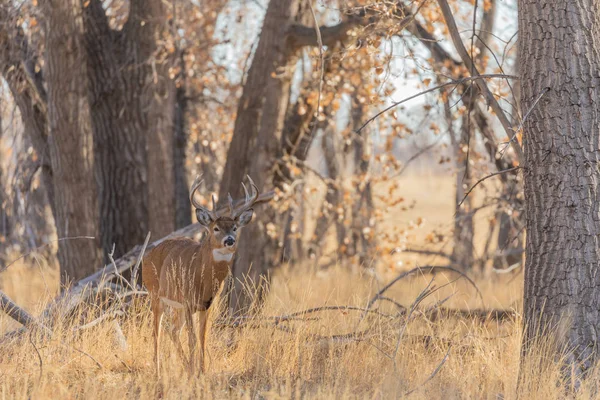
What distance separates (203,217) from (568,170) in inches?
98.8

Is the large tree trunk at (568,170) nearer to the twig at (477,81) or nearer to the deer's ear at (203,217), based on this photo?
the twig at (477,81)

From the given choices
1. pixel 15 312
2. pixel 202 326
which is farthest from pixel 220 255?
pixel 15 312

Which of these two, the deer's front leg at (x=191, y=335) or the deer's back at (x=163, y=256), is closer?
the deer's front leg at (x=191, y=335)

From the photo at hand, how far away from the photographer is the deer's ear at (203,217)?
5.88 meters

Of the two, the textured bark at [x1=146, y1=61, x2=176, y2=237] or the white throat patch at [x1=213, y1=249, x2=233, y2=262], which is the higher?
the textured bark at [x1=146, y1=61, x2=176, y2=237]

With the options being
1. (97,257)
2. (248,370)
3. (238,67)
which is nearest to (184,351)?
(248,370)

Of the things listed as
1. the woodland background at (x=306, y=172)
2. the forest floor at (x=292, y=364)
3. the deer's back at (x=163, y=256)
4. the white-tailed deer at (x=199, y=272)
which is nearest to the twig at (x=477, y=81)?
the woodland background at (x=306, y=172)

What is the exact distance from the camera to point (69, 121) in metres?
8.66

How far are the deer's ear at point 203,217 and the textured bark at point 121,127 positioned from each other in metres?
4.00

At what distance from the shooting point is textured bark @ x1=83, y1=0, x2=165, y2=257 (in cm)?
972

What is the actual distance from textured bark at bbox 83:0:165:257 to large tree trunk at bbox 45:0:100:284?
0.86 metres

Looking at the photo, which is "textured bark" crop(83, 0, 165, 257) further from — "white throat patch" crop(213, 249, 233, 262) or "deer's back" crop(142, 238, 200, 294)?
"white throat patch" crop(213, 249, 233, 262)

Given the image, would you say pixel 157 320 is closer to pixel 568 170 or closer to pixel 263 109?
pixel 568 170

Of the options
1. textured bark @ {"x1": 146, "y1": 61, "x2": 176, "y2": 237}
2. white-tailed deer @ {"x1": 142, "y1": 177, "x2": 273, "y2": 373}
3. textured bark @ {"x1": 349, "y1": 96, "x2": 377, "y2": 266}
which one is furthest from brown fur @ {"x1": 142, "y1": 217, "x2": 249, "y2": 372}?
textured bark @ {"x1": 349, "y1": 96, "x2": 377, "y2": 266}
